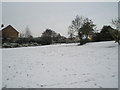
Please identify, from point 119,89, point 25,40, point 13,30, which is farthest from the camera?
point 13,30

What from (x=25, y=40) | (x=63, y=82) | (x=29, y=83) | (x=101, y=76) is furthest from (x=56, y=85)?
(x=25, y=40)

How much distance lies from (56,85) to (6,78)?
1561 millimetres

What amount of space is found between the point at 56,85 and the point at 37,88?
1.52 feet

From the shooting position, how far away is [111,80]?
10.2ft

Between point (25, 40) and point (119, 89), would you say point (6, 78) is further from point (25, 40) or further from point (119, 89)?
point (25, 40)

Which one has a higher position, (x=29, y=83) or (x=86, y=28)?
(x=86, y=28)

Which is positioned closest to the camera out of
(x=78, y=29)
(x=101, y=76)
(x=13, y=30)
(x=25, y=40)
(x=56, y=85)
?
(x=56, y=85)

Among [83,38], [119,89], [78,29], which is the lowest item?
[119,89]

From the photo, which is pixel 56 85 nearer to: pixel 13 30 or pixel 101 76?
pixel 101 76

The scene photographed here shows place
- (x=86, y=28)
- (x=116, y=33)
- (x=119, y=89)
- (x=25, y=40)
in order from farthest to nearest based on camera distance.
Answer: (x=25, y=40), (x=86, y=28), (x=116, y=33), (x=119, y=89)

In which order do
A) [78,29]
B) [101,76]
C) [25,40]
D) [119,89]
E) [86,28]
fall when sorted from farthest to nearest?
1. [25,40]
2. [78,29]
3. [86,28]
4. [101,76]
5. [119,89]

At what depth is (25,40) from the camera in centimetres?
2511

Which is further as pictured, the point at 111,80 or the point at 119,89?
the point at 111,80

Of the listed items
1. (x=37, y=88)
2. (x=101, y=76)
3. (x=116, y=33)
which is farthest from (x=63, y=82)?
(x=116, y=33)
